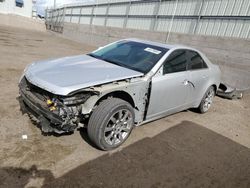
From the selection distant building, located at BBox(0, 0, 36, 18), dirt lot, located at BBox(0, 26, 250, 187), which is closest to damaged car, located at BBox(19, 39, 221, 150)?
dirt lot, located at BBox(0, 26, 250, 187)

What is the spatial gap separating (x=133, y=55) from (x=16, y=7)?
161ft

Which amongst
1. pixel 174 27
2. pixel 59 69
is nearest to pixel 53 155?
pixel 59 69

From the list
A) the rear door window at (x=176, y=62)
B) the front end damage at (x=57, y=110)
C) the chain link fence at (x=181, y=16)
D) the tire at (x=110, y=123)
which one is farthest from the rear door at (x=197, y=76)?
the chain link fence at (x=181, y=16)

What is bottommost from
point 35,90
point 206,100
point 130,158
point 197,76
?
point 130,158

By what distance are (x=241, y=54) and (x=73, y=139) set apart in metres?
8.09

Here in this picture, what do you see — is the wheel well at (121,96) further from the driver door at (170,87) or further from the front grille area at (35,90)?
the front grille area at (35,90)

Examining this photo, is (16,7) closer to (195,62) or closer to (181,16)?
(181,16)

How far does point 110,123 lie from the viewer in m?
3.21

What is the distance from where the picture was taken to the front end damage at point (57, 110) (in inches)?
109

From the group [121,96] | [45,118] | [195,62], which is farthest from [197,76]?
[45,118]

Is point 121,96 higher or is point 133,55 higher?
point 133,55

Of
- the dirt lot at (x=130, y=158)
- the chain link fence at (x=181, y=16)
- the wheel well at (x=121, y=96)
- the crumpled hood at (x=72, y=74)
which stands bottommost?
the dirt lot at (x=130, y=158)

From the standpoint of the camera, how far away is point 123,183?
2.65 meters

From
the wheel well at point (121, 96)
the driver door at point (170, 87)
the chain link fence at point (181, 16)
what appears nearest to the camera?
the wheel well at point (121, 96)
